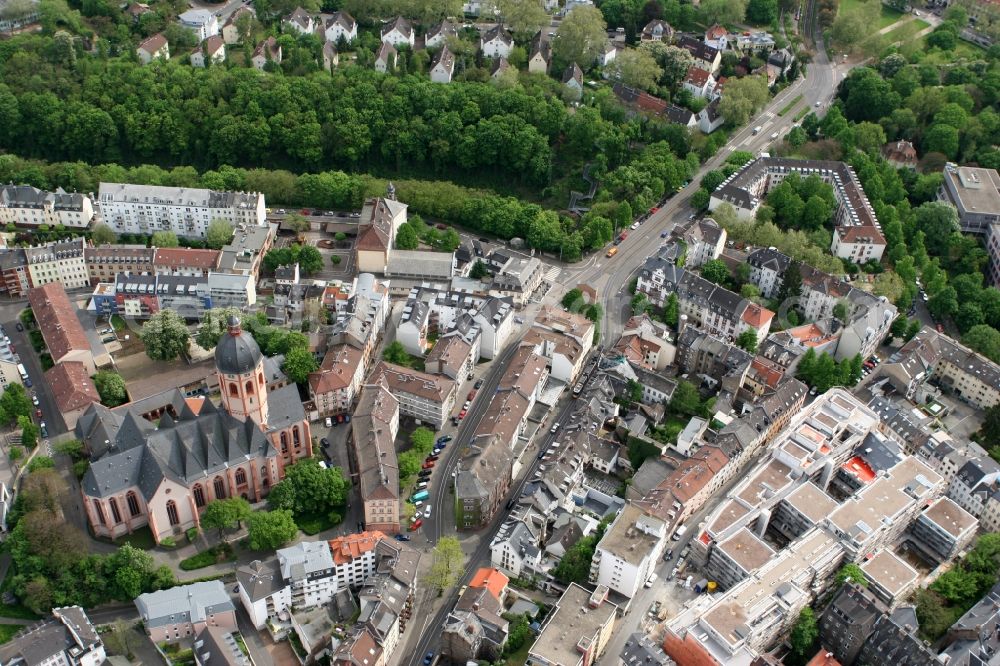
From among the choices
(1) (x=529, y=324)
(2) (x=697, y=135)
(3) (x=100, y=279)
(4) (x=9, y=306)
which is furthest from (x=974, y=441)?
(4) (x=9, y=306)

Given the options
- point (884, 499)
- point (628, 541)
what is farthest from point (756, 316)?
point (628, 541)

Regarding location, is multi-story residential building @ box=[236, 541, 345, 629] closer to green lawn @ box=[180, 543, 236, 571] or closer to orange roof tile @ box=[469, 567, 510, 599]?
green lawn @ box=[180, 543, 236, 571]

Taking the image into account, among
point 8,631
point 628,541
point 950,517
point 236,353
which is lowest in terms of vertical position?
point 8,631

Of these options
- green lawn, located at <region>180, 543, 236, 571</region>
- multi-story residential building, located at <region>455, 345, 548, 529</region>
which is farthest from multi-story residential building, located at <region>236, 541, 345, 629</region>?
multi-story residential building, located at <region>455, 345, 548, 529</region>

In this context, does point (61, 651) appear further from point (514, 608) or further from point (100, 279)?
point (100, 279)

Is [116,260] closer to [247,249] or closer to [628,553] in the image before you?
[247,249]

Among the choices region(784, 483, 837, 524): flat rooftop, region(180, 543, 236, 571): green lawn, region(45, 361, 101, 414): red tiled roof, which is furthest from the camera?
region(45, 361, 101, 414): red tiled roof
